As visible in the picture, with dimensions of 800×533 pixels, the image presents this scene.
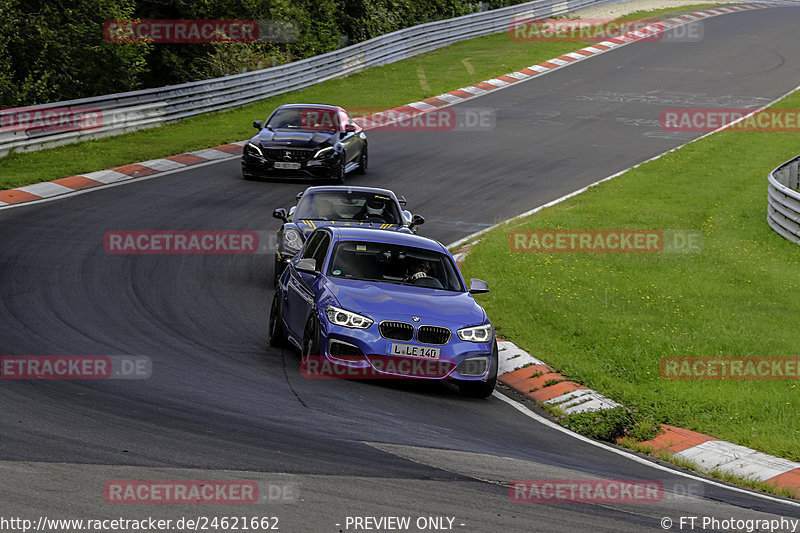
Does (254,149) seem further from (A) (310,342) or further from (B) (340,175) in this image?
(A) (310,342)

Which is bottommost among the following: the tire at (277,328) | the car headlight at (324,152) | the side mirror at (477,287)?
the car headlight at (324,152)

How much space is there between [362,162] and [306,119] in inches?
69.5

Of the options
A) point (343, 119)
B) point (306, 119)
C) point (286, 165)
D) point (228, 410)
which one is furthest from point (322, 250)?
point (343, 119)

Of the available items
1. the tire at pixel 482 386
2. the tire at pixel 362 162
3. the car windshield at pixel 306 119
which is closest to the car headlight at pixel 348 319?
the tire at pixel 482 386

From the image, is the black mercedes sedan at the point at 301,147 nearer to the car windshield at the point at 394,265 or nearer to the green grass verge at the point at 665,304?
the green grass verge at the point at 665,304

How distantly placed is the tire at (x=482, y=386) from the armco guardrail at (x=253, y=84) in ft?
54.3

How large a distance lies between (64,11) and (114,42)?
5.27 ft

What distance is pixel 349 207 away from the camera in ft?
51.6

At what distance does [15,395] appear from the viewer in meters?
8.76

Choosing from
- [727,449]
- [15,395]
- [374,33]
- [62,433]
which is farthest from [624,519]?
[374,33]

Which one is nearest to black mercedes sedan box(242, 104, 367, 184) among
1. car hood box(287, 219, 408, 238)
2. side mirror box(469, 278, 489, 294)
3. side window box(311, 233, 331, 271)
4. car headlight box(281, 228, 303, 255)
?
car hood box(287, 219, 408, 238)

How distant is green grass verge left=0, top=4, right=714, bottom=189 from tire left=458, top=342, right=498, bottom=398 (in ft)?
43.8

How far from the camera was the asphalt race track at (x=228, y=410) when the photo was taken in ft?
21.6

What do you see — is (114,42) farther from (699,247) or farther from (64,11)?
(699,247)
